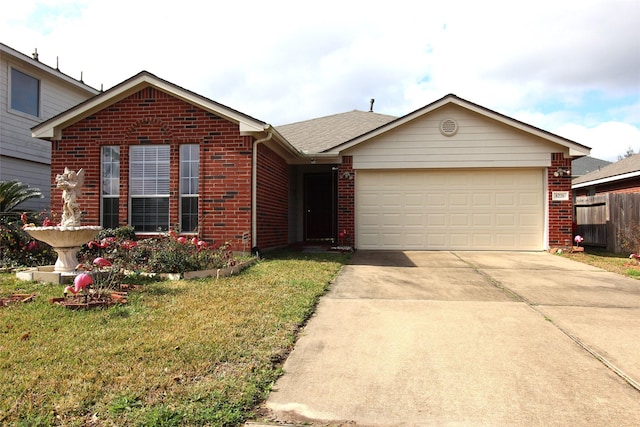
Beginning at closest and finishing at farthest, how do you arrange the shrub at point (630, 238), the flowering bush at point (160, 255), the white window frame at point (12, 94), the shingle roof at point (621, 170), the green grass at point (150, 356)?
the green grass at point (150, 356), the flowering bush at point (160, 255), the shrub at point (630, 238), the white window frame at point (12, 94), the shingle roof at point (621, 170)

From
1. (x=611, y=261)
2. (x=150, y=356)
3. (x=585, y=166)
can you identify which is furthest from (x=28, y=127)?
(x=585, y=166)

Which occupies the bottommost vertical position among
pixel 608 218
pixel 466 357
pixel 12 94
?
pixel 466 357

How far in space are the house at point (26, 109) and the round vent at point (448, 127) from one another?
460 inches

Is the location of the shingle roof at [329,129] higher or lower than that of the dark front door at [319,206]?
higher

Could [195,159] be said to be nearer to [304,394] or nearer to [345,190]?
[345,190]

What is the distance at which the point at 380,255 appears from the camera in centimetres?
1100

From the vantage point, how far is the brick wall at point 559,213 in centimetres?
1173

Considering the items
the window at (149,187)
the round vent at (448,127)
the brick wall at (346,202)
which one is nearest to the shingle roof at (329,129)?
the brick wall at (346,202)

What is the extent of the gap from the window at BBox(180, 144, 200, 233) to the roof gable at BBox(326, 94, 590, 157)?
13.0ft

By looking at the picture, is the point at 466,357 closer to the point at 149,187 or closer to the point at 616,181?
the point at 149,187

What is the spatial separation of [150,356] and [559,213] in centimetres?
1121

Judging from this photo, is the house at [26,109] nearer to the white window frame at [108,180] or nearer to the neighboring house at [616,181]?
the white window frame at [108,180]

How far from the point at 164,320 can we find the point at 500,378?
3.22 meters

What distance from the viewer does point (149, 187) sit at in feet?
32.7
